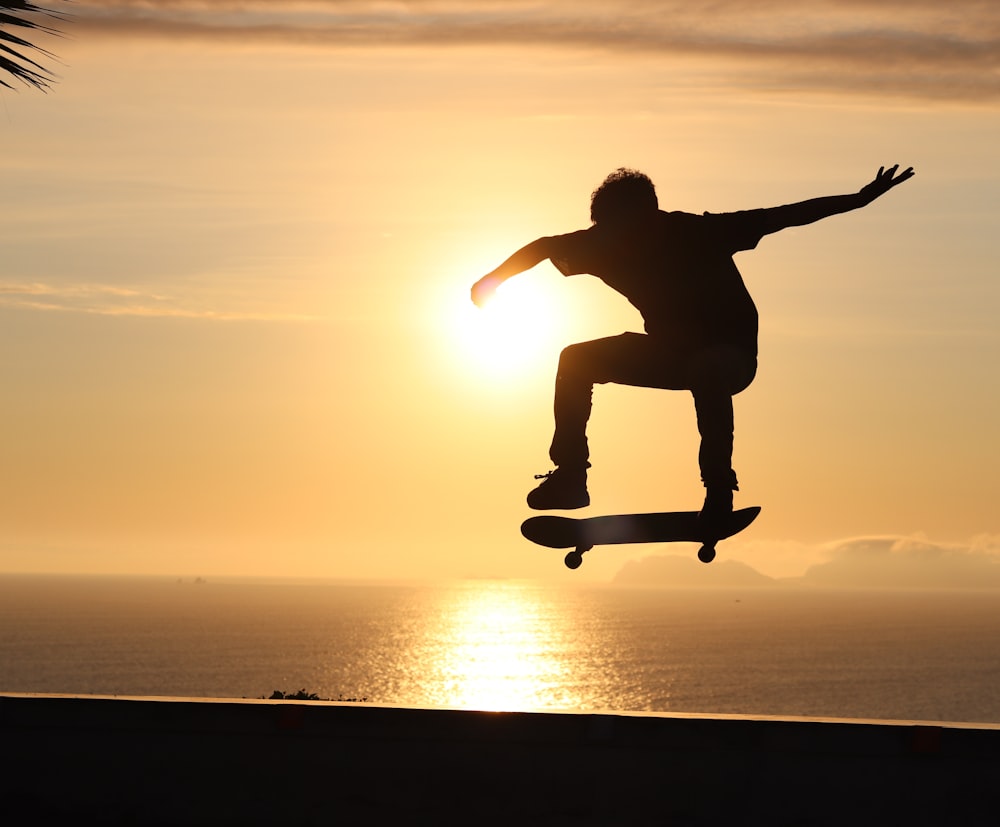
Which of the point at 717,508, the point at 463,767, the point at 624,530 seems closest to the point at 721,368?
the point at 717,508

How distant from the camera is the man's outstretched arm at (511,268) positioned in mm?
10281

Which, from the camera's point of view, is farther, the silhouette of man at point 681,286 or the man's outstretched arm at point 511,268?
the man's outstretched arm at point 511,268

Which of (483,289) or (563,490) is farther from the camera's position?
(563,490)

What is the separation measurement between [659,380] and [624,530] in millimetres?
1238

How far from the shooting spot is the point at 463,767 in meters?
9.21

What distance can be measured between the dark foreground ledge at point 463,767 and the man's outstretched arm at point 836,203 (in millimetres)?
3549

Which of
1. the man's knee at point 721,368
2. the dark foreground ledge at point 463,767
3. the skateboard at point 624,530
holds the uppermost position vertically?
the man's knee at point 721,368

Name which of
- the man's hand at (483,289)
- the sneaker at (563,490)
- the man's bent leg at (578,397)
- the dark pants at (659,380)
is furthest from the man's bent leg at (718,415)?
the man's hand at (483,289)

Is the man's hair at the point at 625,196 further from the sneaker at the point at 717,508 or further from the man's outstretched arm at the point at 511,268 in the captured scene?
the sneaker at the point at 717,508

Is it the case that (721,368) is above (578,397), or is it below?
below

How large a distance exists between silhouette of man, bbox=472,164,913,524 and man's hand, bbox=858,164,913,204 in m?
0.51

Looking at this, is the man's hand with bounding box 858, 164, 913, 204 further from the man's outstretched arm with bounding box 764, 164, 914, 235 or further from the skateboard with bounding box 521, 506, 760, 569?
the skateboard with bounding box 521, 506, 760, 569

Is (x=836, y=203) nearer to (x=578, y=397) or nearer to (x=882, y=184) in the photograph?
(x=882, y=184)

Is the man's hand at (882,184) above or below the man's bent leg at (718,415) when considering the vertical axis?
above
